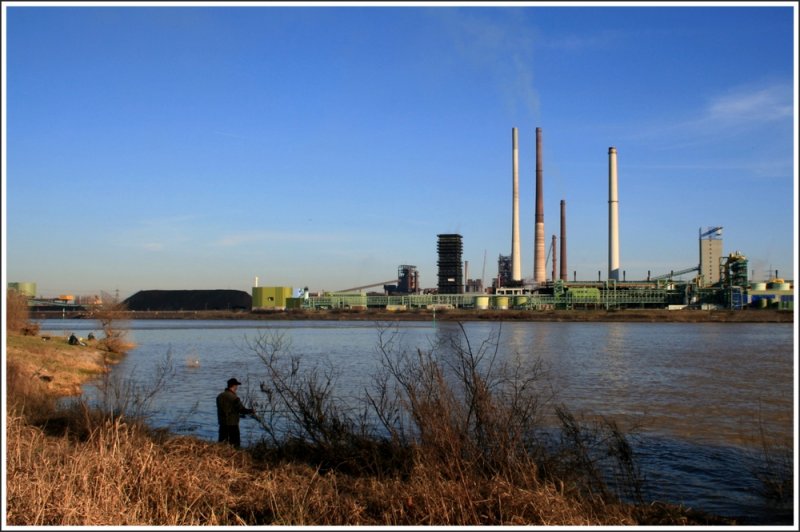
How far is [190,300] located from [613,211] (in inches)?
4567

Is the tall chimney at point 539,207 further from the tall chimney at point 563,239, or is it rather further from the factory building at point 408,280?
the factory building at point 408,280

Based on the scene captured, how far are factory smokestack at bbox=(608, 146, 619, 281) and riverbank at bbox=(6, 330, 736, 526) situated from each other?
10440cm

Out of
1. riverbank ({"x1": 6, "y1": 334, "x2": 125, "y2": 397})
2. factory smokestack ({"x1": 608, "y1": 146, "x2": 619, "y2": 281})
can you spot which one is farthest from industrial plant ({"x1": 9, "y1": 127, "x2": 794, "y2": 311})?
riverbank ({"x1": 6, "y1": 334, "x2": 125, "y2": 397})

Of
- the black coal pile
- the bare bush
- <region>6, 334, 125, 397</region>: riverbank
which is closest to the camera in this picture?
<region>6, 334, 125, 397</region>: riverbank

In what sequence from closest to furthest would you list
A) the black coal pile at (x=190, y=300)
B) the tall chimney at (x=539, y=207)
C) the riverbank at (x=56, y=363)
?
the riverbank at (x=56, y=363) → the tall chimney at (x=539, y=207) → the black coal pile at (x=190, y=300)

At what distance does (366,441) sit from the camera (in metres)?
10.5

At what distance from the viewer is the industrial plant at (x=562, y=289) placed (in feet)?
350

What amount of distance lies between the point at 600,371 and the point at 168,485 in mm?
23590

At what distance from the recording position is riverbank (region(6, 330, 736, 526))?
23.9ft

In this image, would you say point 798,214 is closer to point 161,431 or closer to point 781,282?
point 161,431

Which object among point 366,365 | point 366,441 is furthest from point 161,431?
point 366,365

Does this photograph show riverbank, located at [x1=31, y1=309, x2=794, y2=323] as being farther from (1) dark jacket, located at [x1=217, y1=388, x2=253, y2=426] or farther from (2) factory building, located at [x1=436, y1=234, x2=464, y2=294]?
(1) dark jacket, located at [x1=217, y1=388, x2=253, y2=426]

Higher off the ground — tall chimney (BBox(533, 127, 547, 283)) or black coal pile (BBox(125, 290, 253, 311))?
tall chimney (BBox(533, 127, 547, 283))

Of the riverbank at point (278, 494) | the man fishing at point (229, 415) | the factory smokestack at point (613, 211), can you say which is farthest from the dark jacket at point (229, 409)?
the factory smokestack at point (613, 211)
